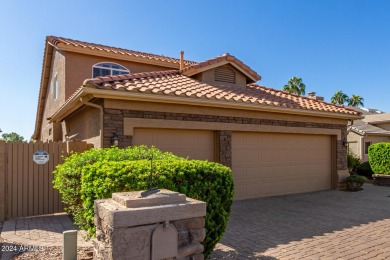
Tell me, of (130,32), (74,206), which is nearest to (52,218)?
(74,206)

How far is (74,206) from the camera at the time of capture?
529 cm

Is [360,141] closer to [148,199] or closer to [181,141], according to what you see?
[181,141]

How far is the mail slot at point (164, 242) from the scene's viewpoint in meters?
3.22

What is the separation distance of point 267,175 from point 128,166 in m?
7.80

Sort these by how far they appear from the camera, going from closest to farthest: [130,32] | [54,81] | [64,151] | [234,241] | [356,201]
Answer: [234,241] → [64,151] → [356,201] → [130,32] → [54,81]

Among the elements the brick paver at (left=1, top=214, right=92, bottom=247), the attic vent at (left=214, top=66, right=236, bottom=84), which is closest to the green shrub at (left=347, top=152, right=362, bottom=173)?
the attic vent at (left=214, top=66, right=236, bottom=84)

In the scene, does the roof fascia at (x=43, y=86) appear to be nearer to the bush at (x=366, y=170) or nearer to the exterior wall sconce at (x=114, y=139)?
the exterior wall sconce at (x=114, y=139)

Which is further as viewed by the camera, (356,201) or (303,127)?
(303,127)

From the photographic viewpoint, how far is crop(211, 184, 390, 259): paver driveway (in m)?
5.30

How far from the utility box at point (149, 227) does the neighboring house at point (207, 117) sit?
492 cm

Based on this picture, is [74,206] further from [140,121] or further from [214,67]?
[214,67]

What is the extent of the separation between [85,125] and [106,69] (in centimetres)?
499

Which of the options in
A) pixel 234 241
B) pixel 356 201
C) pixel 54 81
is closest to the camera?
pixel 234 241

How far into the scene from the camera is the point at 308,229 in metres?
6.87
